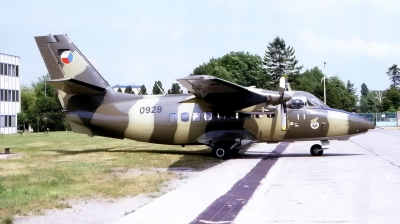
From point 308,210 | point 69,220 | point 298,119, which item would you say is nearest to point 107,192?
point 69,220

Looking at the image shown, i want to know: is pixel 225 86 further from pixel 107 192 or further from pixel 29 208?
pixel 29 208

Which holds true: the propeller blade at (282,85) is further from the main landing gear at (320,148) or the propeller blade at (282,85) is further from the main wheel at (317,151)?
the main wheel at (317,151)

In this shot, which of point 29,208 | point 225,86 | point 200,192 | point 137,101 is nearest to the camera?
point 29,208

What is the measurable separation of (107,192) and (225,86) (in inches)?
338

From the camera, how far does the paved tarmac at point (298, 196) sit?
9523 mm

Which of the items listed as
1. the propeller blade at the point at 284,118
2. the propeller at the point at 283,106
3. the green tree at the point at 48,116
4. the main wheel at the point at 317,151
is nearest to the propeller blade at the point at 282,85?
the propeller at the point at 283,106

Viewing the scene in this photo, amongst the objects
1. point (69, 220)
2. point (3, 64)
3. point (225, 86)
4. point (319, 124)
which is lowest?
point (69, 220)

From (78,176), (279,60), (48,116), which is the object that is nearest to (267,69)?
(279,60)

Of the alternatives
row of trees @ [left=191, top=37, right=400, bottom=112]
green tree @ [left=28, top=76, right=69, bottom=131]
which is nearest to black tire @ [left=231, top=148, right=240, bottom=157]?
green tree @ [left=28, top=76, right=69, bottom=131]

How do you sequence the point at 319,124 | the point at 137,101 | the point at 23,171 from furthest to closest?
the point at 137,101, the point at 319,124, the point at 23,171

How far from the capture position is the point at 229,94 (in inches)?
845

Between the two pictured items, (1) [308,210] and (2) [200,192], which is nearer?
(1) [308,210]

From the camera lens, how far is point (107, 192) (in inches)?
513

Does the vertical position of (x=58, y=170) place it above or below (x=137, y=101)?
below
